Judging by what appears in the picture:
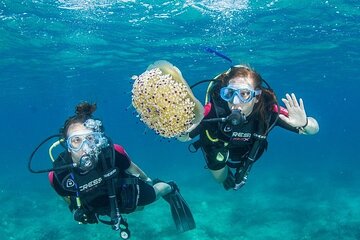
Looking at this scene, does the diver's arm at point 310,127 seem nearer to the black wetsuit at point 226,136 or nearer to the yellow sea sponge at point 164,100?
the black wetsuit at point 226,136

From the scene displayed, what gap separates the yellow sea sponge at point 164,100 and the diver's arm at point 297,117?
2.19 meters

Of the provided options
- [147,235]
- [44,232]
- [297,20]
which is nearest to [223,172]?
[147,235]

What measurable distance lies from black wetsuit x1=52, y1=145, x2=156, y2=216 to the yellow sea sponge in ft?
8.67

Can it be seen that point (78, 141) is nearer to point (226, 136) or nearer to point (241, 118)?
point (226, 136)

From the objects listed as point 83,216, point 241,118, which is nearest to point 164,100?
point 241,118

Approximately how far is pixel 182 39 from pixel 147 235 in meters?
13.4

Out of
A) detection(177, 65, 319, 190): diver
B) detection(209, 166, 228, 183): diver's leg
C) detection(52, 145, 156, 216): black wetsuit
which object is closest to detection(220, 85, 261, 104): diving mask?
detection(177, 65, 319, 190): diver

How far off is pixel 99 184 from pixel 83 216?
3.27ft

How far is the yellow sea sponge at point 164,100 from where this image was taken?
407 centimetres

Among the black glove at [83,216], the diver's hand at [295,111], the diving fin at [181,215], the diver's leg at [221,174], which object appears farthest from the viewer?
the diving fin at [181,215]

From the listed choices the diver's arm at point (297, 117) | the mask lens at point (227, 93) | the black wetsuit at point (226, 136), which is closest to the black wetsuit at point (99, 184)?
the black wetsuit at point (226, 136)

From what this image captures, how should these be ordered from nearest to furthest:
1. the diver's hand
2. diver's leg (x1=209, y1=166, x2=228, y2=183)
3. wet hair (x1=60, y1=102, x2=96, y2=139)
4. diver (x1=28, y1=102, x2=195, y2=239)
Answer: the diver's hand
diver (x1=28, y1=102, x2=195, y2=239)
wet hair (x1=60, y1=102, x2=96, y2=139)
diver's leg (x1=209, y1=166, x2=228, y2=183)

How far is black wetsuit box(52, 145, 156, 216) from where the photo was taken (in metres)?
6.59

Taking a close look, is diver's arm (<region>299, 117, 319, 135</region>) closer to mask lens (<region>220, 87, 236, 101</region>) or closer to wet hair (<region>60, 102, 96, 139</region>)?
mask lens (<region>220, 87, 236, 101</region>)
